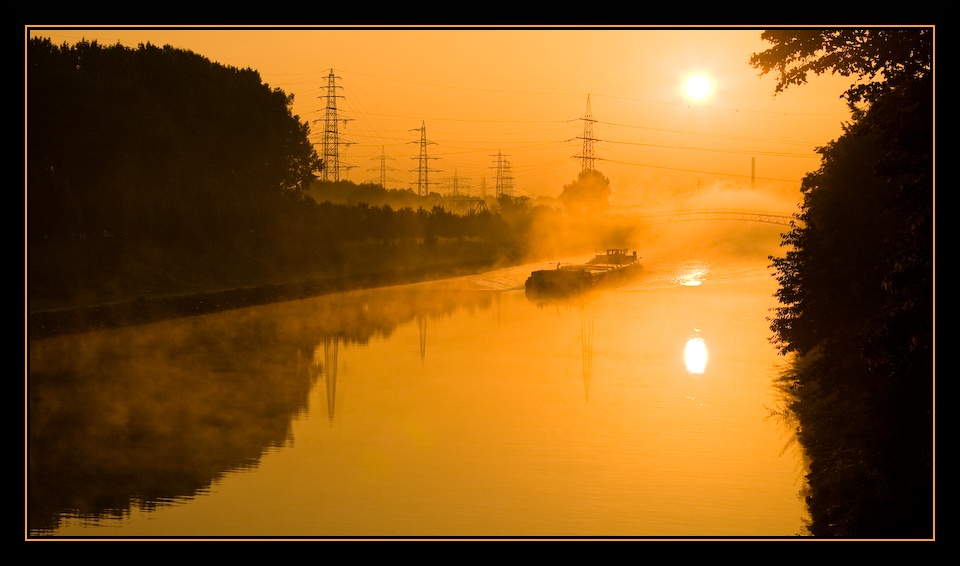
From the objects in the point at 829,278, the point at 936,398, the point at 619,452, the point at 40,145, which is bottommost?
the point at 619,452

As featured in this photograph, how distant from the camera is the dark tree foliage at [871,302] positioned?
45.3 ft

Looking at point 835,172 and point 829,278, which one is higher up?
point 835,172

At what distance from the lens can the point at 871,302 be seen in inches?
789

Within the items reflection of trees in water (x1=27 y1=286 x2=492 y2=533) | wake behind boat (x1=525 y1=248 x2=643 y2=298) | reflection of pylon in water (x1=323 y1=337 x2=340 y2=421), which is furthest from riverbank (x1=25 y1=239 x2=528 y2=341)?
wake behind boat (x1=525 y1=248 x2=643 y2=298)

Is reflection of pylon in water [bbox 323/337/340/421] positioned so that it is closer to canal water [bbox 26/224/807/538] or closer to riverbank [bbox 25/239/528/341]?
canal water [bbox 26/224/807/538]

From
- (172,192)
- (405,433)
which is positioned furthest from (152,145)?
(405,433)

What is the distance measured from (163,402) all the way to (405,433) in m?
6.45

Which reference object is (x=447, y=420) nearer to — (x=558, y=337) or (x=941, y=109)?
(x=941, y=109)

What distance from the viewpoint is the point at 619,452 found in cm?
2114

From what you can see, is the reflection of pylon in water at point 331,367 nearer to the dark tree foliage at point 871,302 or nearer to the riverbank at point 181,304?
the riverbank at point 181,304

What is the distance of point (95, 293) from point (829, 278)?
95.7ft

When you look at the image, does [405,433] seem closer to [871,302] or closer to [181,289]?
[871,302]

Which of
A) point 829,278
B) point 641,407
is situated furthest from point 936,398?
point 641,407

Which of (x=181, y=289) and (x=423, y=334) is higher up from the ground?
(x=181, y=289)
